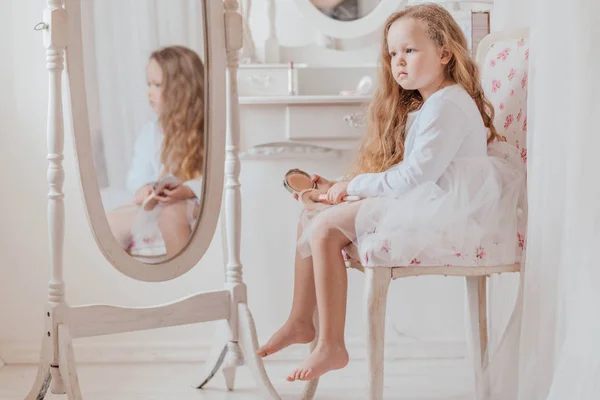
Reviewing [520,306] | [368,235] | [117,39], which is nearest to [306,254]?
[368,235]

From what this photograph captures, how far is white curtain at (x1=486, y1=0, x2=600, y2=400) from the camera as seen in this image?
58.7 inches

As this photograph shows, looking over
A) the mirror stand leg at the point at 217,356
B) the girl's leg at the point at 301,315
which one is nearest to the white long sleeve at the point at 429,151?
the girl's leg at the point at 301,315

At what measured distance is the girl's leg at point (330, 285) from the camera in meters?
1.78

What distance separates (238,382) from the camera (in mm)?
2328

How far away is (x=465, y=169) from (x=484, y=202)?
83 millimetres

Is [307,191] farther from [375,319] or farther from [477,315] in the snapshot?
[477,315]

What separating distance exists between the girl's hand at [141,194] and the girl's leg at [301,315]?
0.36 meters

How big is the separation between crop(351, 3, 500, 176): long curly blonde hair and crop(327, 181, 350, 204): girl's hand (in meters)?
0.12

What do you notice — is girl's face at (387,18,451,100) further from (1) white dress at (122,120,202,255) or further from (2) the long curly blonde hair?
(1) white dress at (122,120,202,255)

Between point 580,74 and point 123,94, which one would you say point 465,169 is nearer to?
point 580,74

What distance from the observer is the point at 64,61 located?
1814mm

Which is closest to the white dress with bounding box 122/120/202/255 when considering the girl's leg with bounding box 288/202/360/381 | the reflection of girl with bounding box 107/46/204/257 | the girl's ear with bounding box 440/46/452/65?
the reflection of girl with bounding box 107/46/204/257

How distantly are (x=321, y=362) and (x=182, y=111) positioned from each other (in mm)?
674

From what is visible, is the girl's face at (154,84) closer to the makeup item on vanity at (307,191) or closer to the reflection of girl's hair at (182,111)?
the reflection of girl's hair at (182,111)
